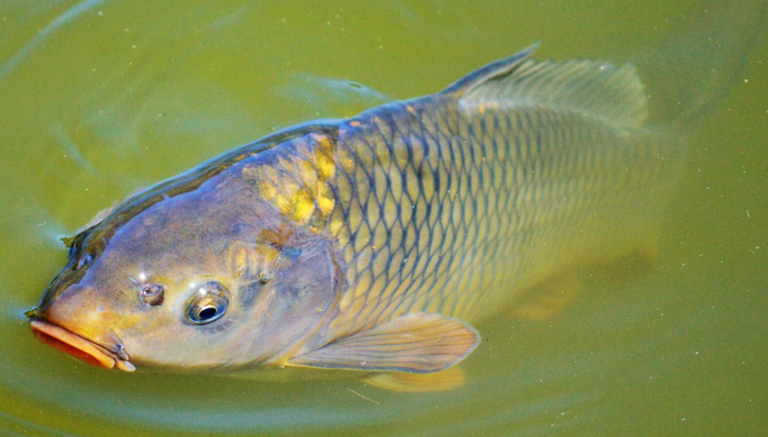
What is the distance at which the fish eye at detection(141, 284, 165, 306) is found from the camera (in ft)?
6.26

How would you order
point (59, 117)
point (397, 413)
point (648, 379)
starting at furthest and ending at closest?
point (59, 117) < point (648, 379) < point (397, 413)

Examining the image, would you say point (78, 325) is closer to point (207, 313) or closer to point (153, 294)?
point (153, 294)

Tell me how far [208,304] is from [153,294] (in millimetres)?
159

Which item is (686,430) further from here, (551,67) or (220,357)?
(220,357)

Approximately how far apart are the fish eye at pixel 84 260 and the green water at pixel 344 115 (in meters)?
0.54

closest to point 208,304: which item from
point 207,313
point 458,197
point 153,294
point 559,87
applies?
point 207,313

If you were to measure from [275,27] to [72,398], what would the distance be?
207 centimetres

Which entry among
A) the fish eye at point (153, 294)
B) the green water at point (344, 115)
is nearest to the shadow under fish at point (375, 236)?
the fish eye at point (153, 294)

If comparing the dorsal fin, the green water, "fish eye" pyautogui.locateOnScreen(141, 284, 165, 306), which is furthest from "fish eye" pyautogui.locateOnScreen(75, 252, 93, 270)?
the dorsal fin

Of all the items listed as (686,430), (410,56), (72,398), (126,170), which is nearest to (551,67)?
(410,56)

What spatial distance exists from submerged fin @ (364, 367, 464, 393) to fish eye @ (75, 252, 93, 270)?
44.0 inches

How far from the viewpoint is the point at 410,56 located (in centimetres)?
358

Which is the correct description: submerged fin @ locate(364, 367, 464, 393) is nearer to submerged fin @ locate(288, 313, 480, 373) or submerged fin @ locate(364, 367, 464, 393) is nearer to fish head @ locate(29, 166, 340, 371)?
submerged fin @ locate(288, 313, 480, 373)

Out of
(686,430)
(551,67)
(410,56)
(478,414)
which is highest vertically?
(410,56)
